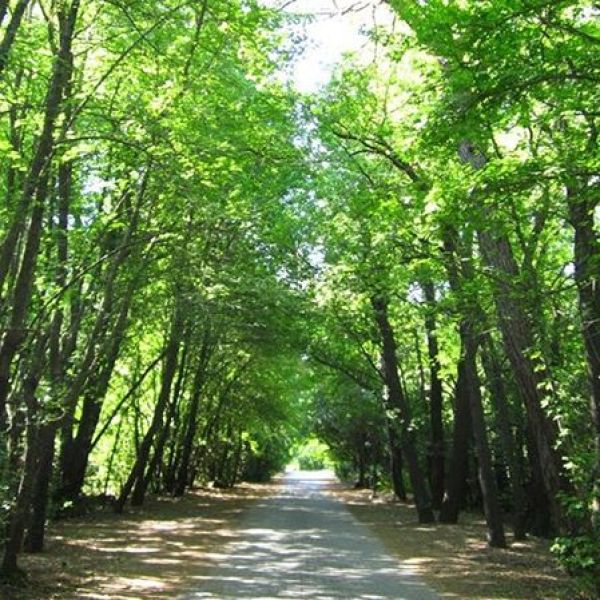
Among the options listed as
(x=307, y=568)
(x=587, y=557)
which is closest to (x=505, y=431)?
(x=307, y=568)

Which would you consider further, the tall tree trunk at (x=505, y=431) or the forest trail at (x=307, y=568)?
the tall tree trunk at (x=505, y=431)

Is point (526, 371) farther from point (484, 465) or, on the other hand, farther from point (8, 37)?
point (8, 37)

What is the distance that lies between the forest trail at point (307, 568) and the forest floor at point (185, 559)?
1.06 feet

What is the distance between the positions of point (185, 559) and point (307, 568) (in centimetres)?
239

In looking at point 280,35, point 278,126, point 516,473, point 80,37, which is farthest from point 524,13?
point 516,473

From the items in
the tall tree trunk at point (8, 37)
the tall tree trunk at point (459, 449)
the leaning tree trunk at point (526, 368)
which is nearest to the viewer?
the tall tree trunk at point (8, 37)

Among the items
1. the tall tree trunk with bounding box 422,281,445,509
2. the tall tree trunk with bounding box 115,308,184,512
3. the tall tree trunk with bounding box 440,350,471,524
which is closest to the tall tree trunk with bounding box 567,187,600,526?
the tall tree trunk with bounding box 440,350,471,524

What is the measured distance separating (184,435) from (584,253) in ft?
87.4

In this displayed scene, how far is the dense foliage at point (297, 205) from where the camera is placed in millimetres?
7141

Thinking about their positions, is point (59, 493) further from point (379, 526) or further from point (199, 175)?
point (199, 175)

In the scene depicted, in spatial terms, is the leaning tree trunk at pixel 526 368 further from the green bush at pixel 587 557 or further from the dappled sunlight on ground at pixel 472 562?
the green bush at pixel 587 557

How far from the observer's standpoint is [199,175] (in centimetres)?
984

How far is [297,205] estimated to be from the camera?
1975 centimetres

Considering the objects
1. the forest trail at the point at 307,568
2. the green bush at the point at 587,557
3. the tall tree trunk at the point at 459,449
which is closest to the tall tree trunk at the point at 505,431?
the tall tree trunk at the point at 459,449
